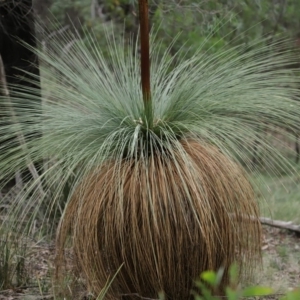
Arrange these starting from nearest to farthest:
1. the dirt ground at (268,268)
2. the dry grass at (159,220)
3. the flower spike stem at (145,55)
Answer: the dry grass at (159,220)
the flower spike stem at (145,55)
the dirt ground at (268,268)

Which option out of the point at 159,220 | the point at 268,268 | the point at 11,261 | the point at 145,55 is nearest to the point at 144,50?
the point at 145,55

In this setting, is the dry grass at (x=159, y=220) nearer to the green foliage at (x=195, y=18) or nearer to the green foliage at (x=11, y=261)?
the green foliage at (x=11, y=261)

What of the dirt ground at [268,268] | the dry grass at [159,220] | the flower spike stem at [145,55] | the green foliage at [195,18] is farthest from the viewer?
the green foliage at [195,18]

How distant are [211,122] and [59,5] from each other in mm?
4352

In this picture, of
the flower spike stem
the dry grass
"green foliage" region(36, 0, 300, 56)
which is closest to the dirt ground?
the dry grass

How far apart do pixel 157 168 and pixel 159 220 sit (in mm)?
220

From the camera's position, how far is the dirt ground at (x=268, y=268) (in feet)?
10.5

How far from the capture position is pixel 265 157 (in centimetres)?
284

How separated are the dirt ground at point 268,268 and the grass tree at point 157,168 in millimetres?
382

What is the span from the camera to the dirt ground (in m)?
3.19

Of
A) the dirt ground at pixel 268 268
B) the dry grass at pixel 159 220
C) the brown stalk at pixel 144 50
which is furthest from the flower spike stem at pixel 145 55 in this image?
the dirt ground at pixel 268 268

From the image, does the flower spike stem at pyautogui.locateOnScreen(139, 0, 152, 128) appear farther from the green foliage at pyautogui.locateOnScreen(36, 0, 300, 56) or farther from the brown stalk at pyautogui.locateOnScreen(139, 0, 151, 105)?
the green foliage at pyautogui.locateOnScreen(36, 0, 300, 56)

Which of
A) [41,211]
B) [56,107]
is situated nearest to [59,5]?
[41,211]

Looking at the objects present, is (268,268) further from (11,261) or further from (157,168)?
(157,168)
